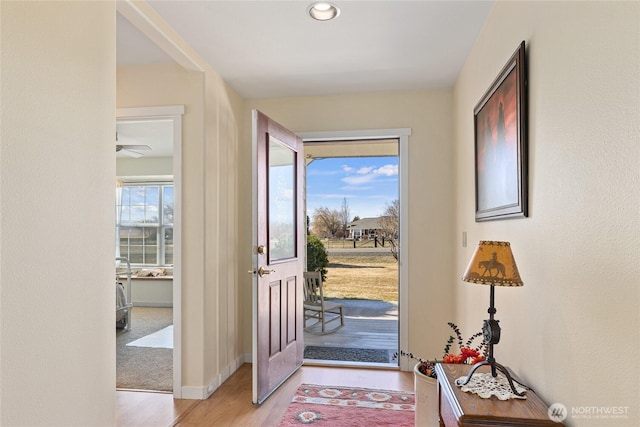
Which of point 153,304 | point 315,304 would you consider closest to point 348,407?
point 315,304

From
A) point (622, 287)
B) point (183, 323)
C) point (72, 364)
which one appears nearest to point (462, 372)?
point (622, 287)

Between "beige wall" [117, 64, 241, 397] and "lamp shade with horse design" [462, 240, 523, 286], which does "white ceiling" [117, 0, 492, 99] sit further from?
"lamp shade with horse design" [462, 240, 523, 286]

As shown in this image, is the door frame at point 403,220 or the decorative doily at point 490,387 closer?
the decorative doily at point 490,387

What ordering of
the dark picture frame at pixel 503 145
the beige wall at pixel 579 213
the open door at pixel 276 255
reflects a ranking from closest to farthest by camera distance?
the beige wall at pixel 579 213
the dark picture frame at pixel 503 145
the open door at pixel 276 255

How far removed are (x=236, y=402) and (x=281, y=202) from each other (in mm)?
1541

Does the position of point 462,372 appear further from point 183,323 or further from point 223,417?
point 183,323

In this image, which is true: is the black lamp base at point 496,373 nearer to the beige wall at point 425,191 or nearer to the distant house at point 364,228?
the beige wall at point 425,191

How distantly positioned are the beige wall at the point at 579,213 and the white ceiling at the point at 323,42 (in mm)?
637

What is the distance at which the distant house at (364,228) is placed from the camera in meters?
7.18

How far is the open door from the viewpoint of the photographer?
2.88 metres

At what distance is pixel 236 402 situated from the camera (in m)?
2.85

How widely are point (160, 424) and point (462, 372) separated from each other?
196cm

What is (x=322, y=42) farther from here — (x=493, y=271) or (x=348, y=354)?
(x=348, y=354)

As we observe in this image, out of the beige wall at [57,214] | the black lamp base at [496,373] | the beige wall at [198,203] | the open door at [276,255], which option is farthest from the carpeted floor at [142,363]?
the black lamp base at [496,373]
